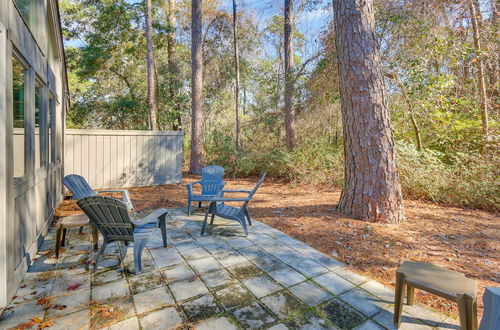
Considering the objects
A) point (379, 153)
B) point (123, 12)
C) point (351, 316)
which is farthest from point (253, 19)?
point (351, 316)

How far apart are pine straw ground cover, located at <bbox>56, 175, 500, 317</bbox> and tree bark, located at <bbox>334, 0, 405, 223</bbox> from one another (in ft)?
1.23

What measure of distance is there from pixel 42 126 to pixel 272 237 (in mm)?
3703

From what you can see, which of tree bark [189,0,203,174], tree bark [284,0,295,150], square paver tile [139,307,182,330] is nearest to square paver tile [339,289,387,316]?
square paver tile [139,307,182,330]

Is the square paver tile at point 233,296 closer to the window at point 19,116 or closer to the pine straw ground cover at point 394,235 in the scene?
the pine straw ground cover at point 394,235

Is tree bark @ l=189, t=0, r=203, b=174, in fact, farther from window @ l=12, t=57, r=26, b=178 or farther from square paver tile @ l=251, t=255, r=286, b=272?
square paver tile @ l=251, t=255, r=286, b=272

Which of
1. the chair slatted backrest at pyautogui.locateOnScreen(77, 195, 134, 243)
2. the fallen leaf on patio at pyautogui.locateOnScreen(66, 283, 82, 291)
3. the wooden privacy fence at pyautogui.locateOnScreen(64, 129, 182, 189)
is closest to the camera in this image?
the fallen leaf on patio at pyautogui.locateOnScreen(66, 283, 82, 291)

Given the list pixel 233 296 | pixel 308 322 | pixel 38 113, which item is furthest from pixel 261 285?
pixel 38 113

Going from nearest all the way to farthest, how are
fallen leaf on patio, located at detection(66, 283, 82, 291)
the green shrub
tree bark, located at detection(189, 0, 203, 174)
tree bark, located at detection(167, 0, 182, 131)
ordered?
fallen leaf on patio, located at detection(66, 283, 82, 291) → the green shrub → tree bark, located at detection(189, 0, 203, 174) → tree bark, located at detection(167, 0, 182, 131)

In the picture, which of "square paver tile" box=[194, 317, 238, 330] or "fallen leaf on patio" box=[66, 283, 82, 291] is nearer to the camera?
"square paver tile" box=[194, 317, 238, 330]

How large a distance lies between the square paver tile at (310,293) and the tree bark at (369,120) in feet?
7.29

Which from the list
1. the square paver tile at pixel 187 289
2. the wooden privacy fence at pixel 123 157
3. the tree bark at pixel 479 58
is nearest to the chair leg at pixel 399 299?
the square paver tile at pixel 187 289

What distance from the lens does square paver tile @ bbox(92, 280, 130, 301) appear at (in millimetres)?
2182

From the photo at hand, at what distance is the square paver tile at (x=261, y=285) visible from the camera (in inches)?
88.4

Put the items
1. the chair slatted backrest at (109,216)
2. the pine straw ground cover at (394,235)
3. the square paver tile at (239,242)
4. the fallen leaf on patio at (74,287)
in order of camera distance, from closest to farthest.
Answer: the fallen leaf on patio at (74,287) → the chair slatted backrest at (109,216) → the pine straw ground cover at (394,235) → the square paver tile at (239,242)
